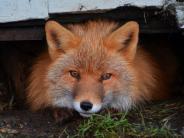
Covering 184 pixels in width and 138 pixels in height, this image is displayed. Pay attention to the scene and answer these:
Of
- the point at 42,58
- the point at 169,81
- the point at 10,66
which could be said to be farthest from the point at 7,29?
the point at 169,81

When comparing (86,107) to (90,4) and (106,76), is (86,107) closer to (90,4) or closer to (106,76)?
(106,76)

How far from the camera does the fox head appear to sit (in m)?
4.85

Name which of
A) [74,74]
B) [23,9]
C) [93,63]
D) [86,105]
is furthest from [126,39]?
[23,9]

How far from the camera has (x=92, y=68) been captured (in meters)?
4.84

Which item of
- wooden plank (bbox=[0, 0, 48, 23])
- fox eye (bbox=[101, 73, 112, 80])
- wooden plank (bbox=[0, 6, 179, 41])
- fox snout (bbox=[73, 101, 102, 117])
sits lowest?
fox snout (bbox=[73, 101, 102, 117])

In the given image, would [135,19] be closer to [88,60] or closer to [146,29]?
[146,29]

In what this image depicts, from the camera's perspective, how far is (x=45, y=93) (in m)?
5.22

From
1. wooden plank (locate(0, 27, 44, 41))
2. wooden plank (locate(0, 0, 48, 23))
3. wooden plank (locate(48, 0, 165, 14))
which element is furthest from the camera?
wooden plank (locate(0, 27, 44, 41))

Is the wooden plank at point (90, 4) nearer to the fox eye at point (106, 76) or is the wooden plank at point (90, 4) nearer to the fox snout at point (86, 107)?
the fox eye at point (106, 76)

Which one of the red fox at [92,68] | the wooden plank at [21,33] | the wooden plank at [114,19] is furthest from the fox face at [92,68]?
the wooden plank at [21,33]

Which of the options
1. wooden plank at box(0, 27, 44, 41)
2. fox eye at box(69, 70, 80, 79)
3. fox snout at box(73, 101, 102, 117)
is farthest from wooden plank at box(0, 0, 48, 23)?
fox snout at box(73, 101, 102, 117)

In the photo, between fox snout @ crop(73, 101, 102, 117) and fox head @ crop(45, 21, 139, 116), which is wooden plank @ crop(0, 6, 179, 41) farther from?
fox snout @ crop(73, 101, 102, 117)

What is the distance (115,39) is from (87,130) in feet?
3.09

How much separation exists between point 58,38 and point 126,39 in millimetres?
666
